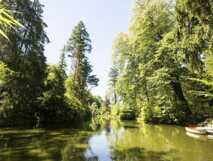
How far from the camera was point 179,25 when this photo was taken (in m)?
12.8

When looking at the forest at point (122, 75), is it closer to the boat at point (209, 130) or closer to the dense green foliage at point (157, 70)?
the dense green foliage at point (157, 70)

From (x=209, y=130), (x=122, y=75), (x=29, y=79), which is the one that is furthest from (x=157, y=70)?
(x=29, y=79)

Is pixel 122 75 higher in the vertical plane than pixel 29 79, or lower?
higher

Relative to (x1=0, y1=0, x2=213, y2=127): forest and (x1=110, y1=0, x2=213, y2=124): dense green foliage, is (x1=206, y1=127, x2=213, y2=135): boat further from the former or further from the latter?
(x1=110, y1=0, x2=213, y2=124): dense green foliage

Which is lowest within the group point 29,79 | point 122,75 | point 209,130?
point 209,130

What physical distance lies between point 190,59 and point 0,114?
15873 millimetres

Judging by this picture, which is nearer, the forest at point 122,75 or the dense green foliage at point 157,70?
the forest at point 122,75

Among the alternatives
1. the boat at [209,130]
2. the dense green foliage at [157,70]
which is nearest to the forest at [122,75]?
the dense green foliage at [157,70]

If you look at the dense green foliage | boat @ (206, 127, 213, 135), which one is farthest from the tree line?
boat @ (206, 127, 213, 135)

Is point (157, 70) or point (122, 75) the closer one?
point (157, 70)

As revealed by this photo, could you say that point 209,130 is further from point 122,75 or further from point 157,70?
point 122,75

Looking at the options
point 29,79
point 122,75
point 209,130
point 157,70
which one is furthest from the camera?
point 122,75

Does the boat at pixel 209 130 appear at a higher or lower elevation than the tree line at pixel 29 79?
lower

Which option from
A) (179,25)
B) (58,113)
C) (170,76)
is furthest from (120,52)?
(179,25)
